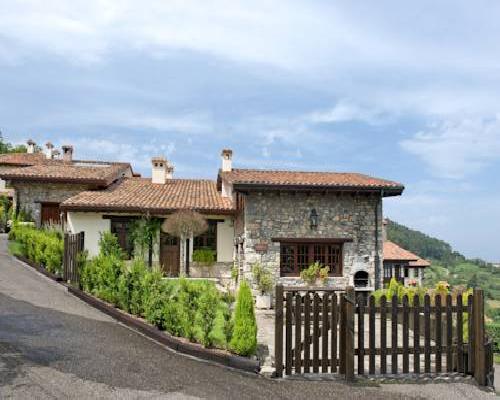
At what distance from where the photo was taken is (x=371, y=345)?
740 centimetres

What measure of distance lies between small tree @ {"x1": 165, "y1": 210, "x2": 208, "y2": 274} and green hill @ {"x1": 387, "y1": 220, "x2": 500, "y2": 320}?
6971 centimetres

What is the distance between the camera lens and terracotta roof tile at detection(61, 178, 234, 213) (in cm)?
1914

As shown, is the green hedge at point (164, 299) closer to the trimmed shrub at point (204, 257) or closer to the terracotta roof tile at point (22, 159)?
the trimmed shrub at point (204, 257)

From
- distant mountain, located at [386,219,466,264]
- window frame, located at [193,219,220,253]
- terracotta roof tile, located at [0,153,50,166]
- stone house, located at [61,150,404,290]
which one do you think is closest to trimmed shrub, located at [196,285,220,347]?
stone house, located at [61,150,404,290]

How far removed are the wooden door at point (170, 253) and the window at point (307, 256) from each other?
528 centimetres

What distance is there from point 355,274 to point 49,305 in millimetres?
10400

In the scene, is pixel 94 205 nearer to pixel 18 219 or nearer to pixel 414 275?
pixel 18 219

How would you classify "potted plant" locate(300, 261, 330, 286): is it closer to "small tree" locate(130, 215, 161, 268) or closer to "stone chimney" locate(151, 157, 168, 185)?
"small tree" locate(130, 215, 161, 268)

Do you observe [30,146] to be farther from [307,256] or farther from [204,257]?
[307,256]

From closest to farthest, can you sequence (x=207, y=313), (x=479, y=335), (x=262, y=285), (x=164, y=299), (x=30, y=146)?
(x=479, y=335) → (x=207, y=313) → (x=164, y=299) → (x=262, y=285) → (x=30, y=146)

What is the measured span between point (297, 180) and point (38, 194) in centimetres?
1359

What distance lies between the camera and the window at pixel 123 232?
19.8 m

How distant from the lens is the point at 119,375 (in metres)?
6.81

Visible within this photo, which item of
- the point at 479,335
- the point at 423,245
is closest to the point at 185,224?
the point at 479,335
